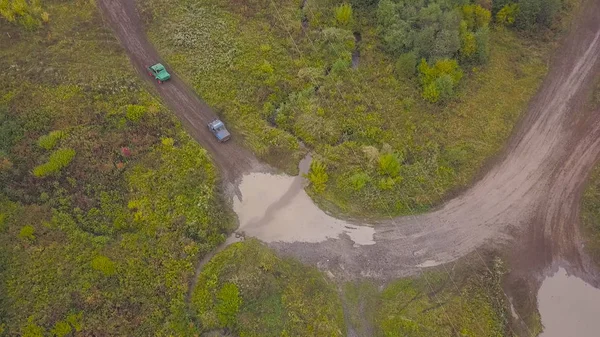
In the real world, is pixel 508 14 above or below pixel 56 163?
below

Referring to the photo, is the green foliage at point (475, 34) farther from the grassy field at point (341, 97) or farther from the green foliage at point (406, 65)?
the green foliage at point (406, 65)

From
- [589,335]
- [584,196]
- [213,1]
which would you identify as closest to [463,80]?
[584,196]

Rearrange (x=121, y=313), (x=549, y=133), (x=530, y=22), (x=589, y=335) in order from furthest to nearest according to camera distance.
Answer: (x=530, y=22)
(x=549, y=133)
(x=589, y=335)
(x=121, y=313)

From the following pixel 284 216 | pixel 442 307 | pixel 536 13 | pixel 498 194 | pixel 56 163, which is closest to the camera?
pixel 442 307

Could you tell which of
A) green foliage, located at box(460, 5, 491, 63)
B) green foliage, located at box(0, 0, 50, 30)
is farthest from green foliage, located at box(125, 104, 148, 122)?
green foliage, located at box(460, 5, 491, 63)

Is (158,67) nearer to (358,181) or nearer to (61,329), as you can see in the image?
(358,181)

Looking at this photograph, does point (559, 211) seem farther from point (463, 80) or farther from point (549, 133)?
point (463, 80)

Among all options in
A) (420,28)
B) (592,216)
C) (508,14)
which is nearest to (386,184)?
(420,28)

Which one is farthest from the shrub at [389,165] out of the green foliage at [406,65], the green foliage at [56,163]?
the green foliage at [56,163]
